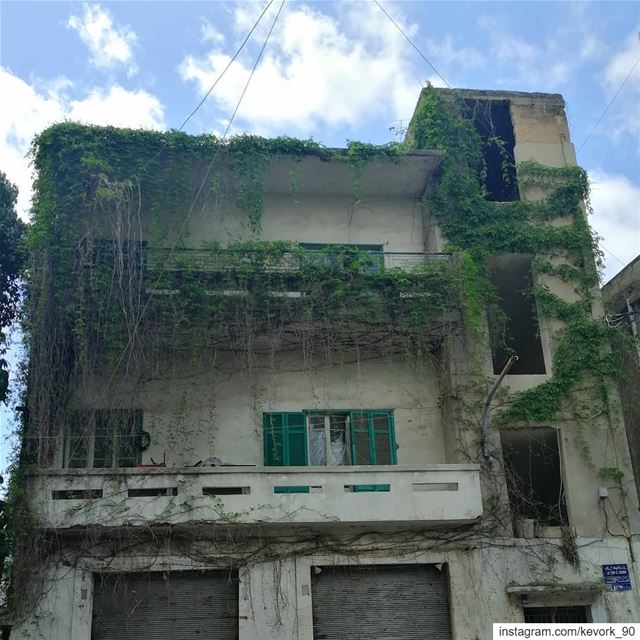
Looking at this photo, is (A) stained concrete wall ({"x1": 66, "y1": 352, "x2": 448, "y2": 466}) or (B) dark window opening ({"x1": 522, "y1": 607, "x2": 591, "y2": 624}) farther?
(A) stained concrete wall ({"x1": 66, "y1": 352, "x2": 448, "y2": 466})

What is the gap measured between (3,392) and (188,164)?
6.20 meters

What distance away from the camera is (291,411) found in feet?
52.1

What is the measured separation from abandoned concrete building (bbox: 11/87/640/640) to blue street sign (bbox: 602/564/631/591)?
0.09 ft

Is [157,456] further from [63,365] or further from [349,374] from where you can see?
[349,374]

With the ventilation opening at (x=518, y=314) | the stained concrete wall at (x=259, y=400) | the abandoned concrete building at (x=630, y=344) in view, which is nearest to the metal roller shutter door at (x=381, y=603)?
the stained concrete wall at (x=259, y=400)

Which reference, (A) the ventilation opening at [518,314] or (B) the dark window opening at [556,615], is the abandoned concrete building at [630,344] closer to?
(A) the ventilation opening at [518,314]

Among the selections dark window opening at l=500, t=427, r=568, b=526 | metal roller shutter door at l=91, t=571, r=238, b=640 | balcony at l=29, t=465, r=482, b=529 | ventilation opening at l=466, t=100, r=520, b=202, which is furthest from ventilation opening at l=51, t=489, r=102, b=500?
ventilation opening at l=466, t=100, r=520, b=202

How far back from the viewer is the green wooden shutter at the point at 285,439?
1532cm

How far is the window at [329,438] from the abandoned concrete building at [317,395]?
0.19 ft

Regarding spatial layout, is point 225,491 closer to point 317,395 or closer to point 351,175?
point 317,395

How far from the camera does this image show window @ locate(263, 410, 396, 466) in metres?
15.4

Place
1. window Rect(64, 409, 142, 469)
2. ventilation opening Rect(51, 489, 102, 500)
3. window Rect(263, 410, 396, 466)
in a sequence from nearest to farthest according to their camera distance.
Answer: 1. ventilation opening Rect(51, 489, 102, 500)
2. window Rect(64, 409, 142, 469)
3. window Rect(263, 410, 396, 466)

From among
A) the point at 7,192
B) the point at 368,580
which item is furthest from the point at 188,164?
the point at 368,580

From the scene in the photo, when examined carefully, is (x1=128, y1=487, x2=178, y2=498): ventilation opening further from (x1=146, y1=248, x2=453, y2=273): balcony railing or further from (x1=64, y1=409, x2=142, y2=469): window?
(x1=146, y1=248, x2=453, y2=273): balcony railing
